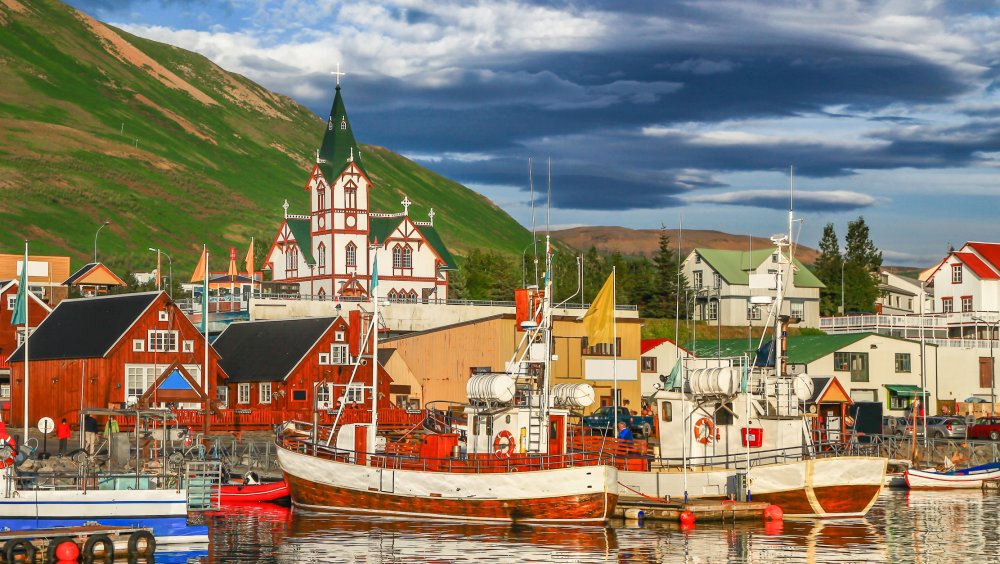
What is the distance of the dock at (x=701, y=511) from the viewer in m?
46.7

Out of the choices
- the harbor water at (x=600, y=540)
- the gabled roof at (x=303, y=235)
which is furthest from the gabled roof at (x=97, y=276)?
the harbor water at (x=600, y=540)

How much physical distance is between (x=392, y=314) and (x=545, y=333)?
66777 mm

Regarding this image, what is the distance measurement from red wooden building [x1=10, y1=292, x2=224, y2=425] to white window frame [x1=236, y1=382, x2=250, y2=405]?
2453 mm

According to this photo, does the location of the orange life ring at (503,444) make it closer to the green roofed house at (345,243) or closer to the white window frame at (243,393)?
the white window frame at (243,393)

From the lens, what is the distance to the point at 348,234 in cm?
14212

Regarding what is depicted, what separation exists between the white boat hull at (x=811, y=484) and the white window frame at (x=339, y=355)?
3962 cm

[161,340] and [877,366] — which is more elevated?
[161,340]

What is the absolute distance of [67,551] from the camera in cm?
3594

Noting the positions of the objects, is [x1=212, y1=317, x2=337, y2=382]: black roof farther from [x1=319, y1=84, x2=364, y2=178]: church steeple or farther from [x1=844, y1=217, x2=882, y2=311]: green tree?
[x1=844, y1=217, x2=882, y2=311]: green tree

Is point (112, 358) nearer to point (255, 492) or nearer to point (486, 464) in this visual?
point (255, 492)

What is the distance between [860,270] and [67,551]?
13693 centimetres

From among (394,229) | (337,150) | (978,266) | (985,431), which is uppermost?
(337,150)

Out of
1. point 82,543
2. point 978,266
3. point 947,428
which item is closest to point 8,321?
point 82,543

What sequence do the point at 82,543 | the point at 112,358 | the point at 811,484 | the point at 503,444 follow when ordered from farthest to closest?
the point at 112,358
the point at 503,444
the point at 811,484
the point at 82,543
